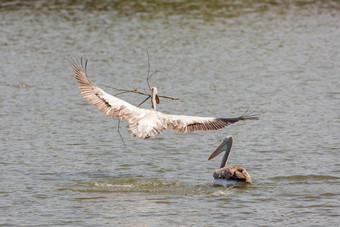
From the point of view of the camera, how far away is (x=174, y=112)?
596 inches

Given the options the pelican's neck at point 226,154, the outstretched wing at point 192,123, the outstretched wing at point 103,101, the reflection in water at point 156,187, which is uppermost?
the outstretched wing at point 103,101

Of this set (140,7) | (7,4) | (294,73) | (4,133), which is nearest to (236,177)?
Result: (4,133)

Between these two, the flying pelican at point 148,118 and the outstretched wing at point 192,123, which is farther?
the outstretched wing at point 192,123

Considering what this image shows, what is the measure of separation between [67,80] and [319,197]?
33.3ft

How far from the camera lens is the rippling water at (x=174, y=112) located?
9.44 m

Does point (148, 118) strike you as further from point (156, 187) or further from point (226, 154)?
point (226, 154)

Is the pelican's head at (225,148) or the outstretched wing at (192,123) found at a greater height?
the outstretched wing at (192,123)

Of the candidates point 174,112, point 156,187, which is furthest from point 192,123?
point 174,112

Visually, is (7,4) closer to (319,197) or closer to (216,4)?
(216,4)

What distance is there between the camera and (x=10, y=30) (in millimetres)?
26312

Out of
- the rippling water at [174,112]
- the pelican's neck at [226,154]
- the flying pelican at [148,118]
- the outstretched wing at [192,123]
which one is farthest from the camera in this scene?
the pelican's neck at [226,154]

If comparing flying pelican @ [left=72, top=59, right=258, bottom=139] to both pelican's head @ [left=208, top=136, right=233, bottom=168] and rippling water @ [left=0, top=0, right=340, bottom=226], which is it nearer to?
rippling water @ [left=0, top=0, right=340, bottom=226]

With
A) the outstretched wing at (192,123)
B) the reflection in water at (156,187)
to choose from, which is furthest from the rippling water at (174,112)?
the outstretched wing at (192,123)

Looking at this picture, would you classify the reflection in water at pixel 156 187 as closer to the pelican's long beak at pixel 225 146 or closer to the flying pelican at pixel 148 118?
the flying pelican at pixel 148 118
